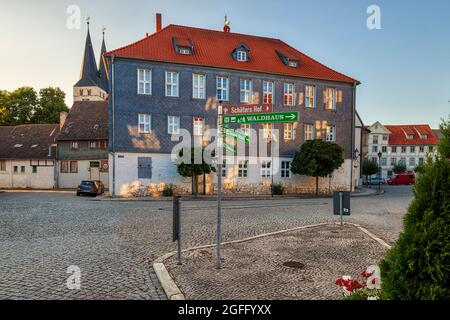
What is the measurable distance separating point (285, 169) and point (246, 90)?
7.81 metres

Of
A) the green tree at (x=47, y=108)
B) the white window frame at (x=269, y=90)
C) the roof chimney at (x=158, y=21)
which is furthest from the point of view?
the green tree at (x=47, y=108)

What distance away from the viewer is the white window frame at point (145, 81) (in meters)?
24.6

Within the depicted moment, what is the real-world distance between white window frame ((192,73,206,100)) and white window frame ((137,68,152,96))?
→ 353 centimetres

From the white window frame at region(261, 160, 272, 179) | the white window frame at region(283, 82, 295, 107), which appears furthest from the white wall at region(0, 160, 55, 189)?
the white window frame at region(283, 82, 295, 107)

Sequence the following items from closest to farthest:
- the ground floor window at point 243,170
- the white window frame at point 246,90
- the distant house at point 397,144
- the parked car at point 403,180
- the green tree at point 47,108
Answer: the ground floor window at point 243,170 < the white window frame at point 246,90 < the green tree at point 47,108 < the parked car at point 403,180 < the distant house at point 397,144

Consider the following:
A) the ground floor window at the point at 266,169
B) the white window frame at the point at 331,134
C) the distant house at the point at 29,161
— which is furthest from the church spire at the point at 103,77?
the white window frame at the point at 331,134

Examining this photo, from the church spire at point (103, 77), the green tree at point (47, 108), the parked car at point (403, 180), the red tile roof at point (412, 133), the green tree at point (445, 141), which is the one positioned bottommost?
the parked car at point (403, 180)

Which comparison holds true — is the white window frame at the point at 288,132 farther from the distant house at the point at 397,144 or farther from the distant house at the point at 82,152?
the distant house at the point at 397,144

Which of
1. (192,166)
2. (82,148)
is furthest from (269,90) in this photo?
(82,148)

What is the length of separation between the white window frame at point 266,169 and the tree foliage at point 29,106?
135 feet

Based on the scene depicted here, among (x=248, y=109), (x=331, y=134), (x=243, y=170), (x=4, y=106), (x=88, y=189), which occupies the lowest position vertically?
(x=88, y=189)

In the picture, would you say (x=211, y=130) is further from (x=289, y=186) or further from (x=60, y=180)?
(x=60, y=180)

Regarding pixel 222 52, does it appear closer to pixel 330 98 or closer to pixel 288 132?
pixel 288 132

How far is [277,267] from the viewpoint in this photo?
21.7 ft
